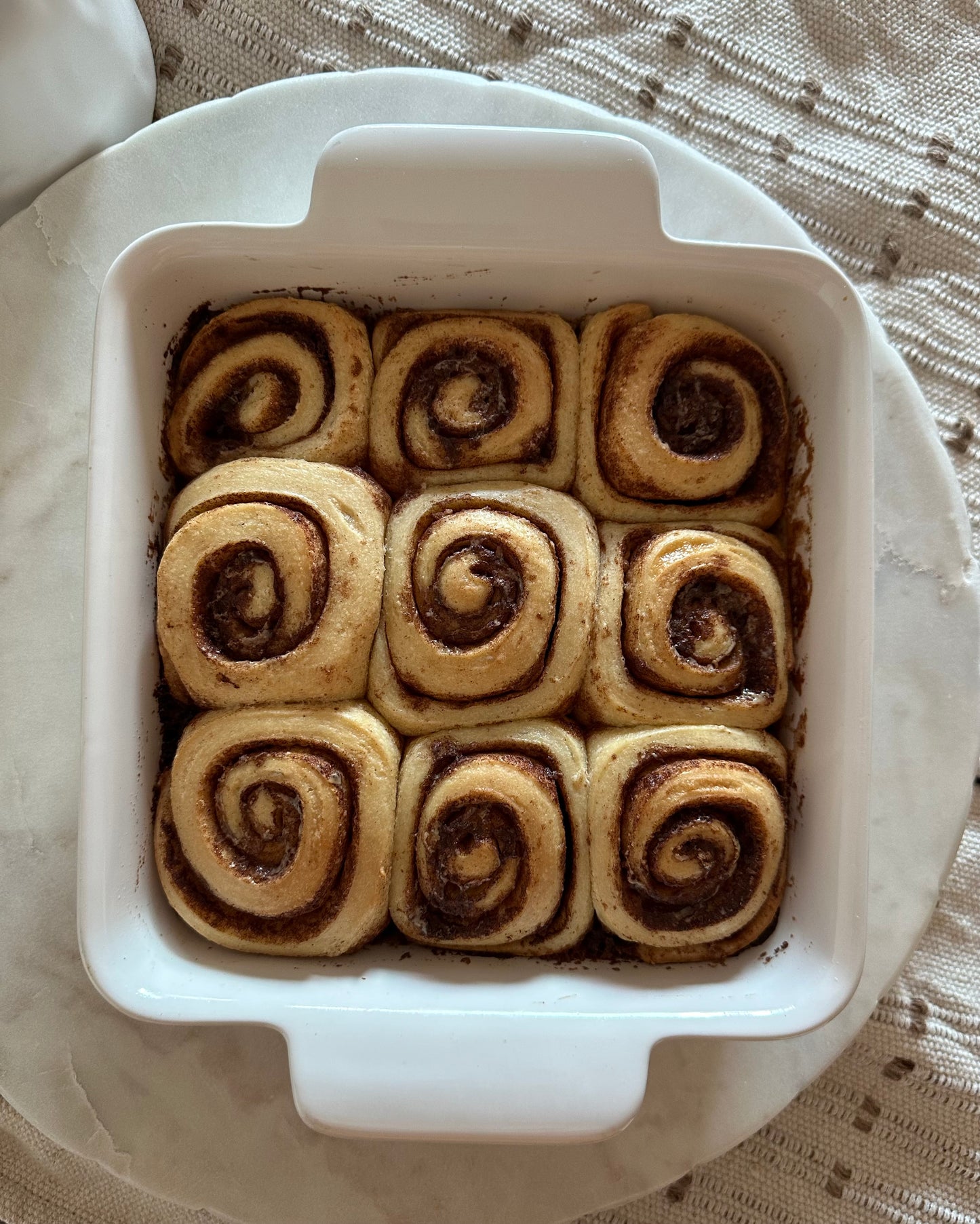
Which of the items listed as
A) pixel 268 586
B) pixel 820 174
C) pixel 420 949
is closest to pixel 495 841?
pixel 420 949

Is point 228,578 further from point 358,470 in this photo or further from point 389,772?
point 389,772

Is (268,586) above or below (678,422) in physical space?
below

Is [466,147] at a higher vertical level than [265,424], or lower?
higher

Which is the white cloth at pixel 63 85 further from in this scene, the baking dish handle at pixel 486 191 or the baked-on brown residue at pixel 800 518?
the baked-on brown residue at pixel 800 518

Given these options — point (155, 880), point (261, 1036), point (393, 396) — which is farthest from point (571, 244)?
point (261, 1036)

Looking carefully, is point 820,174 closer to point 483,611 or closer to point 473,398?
point 473,398

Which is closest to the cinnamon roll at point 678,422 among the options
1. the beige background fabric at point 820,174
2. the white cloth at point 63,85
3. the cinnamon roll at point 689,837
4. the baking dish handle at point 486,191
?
the baking dish handle at point 486,191
